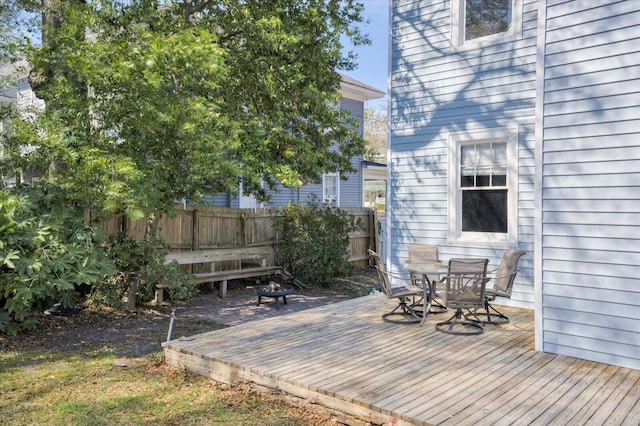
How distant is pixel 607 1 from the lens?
4402 mm

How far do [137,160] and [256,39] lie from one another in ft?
10.8

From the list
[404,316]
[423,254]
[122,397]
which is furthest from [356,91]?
[122,397]

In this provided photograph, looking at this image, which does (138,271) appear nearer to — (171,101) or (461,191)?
(171,101)

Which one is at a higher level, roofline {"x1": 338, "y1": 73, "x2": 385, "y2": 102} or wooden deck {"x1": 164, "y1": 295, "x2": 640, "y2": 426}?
roofline {"x1": 338, "y1": 73, "x2": 385, "y2": 102}

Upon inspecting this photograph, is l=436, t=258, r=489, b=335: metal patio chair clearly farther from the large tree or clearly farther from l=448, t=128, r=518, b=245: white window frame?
the large tree

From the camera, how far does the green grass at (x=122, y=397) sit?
3686mm

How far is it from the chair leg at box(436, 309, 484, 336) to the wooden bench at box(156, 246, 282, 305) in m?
4.50

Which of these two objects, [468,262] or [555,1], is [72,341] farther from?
[555,1]

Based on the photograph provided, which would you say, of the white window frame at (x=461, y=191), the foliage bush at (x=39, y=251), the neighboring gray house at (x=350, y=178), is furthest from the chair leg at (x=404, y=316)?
the neighboring gray house at (x=350, y=178)

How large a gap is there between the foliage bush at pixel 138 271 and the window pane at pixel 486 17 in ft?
19.1

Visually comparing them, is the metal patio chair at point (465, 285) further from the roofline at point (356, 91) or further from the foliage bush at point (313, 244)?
the roofline at point (356, 91)

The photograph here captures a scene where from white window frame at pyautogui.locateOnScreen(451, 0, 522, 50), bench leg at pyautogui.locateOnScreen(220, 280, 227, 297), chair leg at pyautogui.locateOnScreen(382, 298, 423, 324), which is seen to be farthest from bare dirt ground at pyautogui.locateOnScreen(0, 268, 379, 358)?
white window frame at pyautogui.locateOnScreen(451, 0, 522, 50)

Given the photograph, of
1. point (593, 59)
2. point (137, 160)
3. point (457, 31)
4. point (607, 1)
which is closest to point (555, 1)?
point (607, 1)

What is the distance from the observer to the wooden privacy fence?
8.10m
